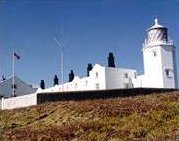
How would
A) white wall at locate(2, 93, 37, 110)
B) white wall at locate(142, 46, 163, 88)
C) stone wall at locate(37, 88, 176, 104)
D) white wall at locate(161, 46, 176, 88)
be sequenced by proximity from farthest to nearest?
white wall at locate(142, 46, 163, 88) < white wall at locate(161, 46, 176, 88) < white wall at locate(2, 93, 37, 110) < stone wall at locate(37, 88, 176, 104)

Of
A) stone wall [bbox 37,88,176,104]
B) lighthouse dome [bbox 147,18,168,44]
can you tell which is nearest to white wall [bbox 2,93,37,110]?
stone wall [bbox 37,88,176,104]

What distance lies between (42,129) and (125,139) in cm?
464

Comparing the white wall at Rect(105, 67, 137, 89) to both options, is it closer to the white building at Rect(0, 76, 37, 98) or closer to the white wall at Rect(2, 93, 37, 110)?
the white building at Rect(0, 76, 37, 98)

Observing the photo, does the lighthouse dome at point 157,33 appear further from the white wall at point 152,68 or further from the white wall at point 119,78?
the white wall at point 119,78

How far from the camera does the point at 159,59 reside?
59.9 metres

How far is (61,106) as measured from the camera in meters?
24.5

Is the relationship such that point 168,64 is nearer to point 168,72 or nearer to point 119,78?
Result: point 168,72

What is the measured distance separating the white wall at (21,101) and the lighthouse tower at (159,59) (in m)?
26.0

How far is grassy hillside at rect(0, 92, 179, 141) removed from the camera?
55.0 ft

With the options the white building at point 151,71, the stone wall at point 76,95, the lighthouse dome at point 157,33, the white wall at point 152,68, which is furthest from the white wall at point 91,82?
the stone wall at point 76,95

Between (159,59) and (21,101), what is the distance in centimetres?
2925

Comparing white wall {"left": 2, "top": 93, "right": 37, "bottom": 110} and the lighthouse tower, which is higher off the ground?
the lighthouse tower

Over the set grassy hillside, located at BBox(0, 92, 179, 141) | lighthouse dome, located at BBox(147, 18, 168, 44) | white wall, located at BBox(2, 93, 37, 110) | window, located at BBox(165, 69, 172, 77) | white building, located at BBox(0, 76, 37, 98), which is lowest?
grassy hillside, located at BBox(0, 92, 179, 141)

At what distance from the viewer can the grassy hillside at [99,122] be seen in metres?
16.8
